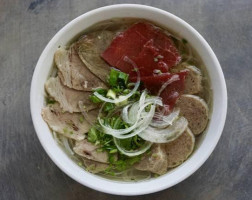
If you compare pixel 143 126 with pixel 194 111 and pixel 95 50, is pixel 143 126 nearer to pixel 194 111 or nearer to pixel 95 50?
pixel 194 111

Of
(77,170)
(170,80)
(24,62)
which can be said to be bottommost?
(77,170)

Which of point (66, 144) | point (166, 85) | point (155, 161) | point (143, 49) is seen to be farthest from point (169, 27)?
point (66, 144)

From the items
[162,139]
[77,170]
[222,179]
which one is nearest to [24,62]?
[77,170]

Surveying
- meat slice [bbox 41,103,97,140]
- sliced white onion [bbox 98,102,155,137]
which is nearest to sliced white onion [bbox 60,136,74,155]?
meat slice [bbox 41,103,97,140]

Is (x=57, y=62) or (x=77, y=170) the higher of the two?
(x=57, y=62)

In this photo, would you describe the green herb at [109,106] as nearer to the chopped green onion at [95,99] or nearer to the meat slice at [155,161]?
the chopped green onion at [95,99]

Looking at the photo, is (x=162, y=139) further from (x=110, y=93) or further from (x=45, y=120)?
(x=45, y=120)

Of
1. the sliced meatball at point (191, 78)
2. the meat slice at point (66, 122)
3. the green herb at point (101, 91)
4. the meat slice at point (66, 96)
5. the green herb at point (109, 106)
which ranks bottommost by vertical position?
the meat slice at point (66, 122)

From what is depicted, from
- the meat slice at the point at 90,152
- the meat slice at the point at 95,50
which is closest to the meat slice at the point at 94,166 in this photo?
the meat slice at the point at 90,152

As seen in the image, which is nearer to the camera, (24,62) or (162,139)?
(162,139)
